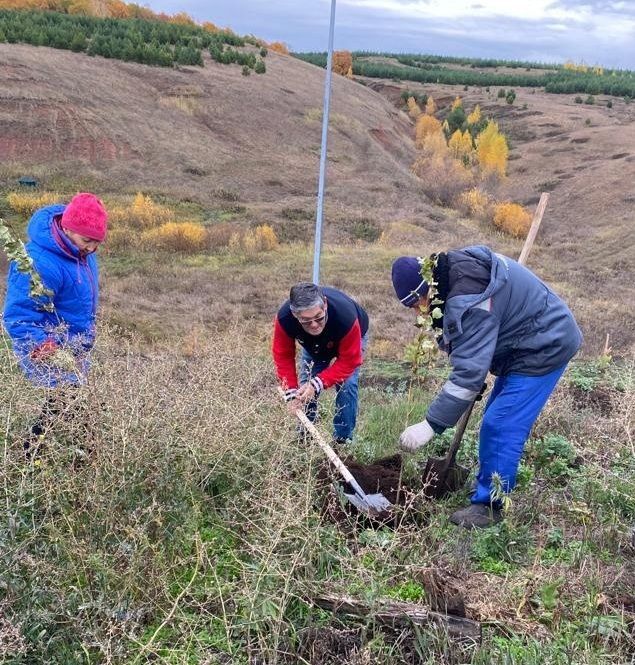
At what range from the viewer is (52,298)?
9.77 feet

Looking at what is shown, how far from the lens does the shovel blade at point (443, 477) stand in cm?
327

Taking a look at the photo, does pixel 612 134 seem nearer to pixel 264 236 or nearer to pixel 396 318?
pixel 264 236

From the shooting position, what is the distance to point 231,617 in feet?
6.82

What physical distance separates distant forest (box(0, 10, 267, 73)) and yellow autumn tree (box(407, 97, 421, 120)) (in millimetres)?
12897

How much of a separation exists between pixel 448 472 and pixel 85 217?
221 cm

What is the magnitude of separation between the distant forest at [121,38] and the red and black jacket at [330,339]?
89.5 feet

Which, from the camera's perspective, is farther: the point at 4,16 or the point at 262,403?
the point at 4,16

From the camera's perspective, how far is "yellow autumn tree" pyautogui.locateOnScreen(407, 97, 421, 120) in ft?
146

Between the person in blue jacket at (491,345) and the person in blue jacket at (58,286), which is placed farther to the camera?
the person in blue jacket at (58,286)

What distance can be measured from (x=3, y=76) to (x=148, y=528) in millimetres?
23477

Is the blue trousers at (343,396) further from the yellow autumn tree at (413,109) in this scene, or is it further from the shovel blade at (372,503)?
the yellow autumn tree at (413,109)

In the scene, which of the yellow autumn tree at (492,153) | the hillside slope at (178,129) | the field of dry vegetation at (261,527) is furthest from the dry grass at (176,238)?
the yellow autumn tree at (492,153)

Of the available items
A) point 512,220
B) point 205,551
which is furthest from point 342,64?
point 205,551

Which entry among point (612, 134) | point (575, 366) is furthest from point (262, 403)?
point (612, 134)
